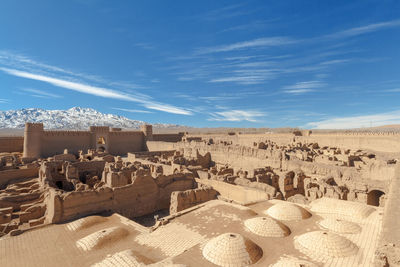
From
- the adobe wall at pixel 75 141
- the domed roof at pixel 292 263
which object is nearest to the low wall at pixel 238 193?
the domed roof at pixel 292 263

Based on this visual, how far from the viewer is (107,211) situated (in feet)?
47.2

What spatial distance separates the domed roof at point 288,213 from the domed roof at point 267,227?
969 millimetres

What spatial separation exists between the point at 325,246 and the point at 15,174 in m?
24.1

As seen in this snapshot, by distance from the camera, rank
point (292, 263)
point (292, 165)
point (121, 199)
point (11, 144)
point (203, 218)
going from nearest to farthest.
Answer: point (292, 263)
point (203, 218)
point (121, 199)
point (292, 165)
point (11, 144)

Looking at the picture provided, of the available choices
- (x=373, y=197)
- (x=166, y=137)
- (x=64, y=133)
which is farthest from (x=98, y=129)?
(x=373, y=197)

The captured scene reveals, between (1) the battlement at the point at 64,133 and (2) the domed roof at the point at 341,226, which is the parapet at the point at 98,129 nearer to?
(1) the battlement at the point at 64,133

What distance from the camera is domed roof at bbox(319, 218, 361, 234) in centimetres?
975

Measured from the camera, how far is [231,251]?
26.5 ft

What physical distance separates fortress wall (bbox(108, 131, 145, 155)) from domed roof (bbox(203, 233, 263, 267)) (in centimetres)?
3478

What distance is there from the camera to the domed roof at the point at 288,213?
1138 cm

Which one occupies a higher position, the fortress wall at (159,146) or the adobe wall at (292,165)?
the fortress wall at (159,146)

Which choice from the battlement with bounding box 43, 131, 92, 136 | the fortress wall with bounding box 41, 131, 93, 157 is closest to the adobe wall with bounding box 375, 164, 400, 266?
the fortress wall with bounding box 41, 131, 93, 157

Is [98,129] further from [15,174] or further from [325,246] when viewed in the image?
[325,246]

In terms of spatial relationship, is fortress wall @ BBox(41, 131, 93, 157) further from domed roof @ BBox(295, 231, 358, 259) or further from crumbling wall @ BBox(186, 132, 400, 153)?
domed roof @ BBox(295, 231, 358, 259)
